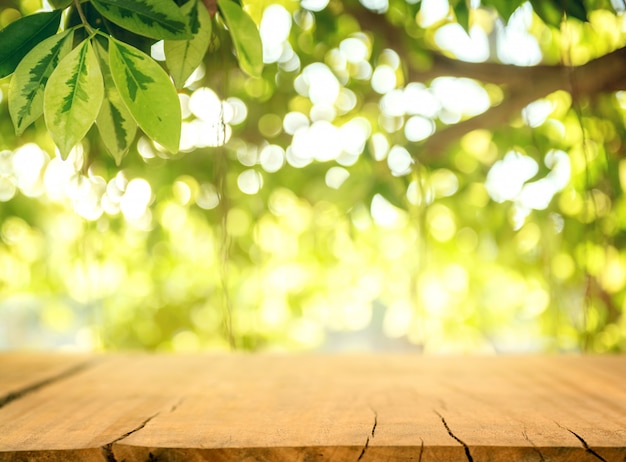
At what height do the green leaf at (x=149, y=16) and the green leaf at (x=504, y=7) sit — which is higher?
the green leaf at (x=504, y=7)

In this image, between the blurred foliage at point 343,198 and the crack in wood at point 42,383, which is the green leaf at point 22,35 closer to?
the blurred foliage at point 343,198

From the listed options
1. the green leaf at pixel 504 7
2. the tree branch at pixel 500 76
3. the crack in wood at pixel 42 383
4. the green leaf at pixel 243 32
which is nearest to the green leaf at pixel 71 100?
the green leaf at pixel 243 32

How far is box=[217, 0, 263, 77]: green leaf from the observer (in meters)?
0.54

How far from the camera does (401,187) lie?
1072mm

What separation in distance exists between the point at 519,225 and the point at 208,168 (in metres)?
0.70

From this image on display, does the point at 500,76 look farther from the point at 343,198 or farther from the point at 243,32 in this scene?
the point at 243,32

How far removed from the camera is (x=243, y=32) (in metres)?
0.55

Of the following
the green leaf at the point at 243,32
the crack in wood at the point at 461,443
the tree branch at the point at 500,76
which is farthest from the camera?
the tree branch at the point at 500,76

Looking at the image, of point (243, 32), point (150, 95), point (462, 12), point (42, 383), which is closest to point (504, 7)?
point (462, 12)

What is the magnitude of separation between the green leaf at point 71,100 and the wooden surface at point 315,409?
0.73ft

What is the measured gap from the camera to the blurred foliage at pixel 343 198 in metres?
1.04

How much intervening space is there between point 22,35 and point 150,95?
0.13 metres

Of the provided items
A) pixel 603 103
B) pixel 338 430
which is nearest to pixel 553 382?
pixel 338 430

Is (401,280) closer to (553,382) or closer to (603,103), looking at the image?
(603,103)
